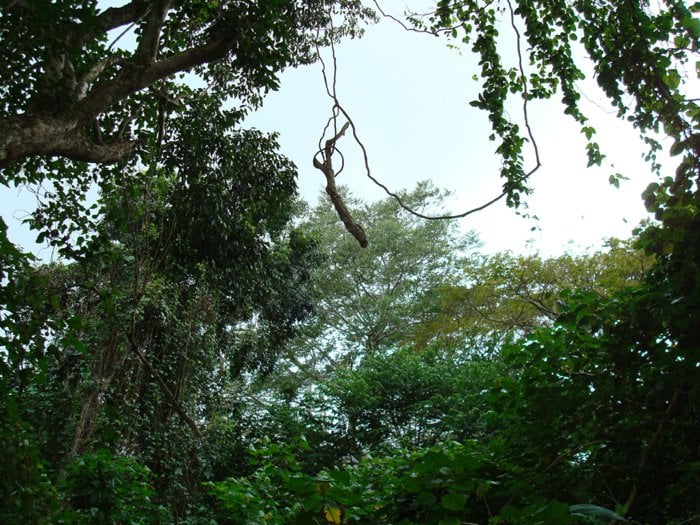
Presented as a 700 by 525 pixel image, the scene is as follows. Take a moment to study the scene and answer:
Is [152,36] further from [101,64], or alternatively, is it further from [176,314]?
[176,314]

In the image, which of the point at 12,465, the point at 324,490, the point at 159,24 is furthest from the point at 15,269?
the point at 159,24

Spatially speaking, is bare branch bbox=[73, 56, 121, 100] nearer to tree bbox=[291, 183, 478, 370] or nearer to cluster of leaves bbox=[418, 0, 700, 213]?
cluster of leaves bbox=[418, 0, 700, 213]

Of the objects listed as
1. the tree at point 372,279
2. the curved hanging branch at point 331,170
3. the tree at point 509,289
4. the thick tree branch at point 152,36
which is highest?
the tree at point 372,279

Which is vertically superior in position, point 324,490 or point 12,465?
point 12,465

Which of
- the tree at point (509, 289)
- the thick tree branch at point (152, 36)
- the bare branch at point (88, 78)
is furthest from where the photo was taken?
the tree at point (509, 289)

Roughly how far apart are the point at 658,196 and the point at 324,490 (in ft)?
4.22

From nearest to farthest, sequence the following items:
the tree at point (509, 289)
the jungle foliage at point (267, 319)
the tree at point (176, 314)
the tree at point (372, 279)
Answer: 1. the jungle foliage at point (267, 319)
2. the tree at point (176, 314)
3. the tree at point (509, 289)
4. the tree at point (372, 279)

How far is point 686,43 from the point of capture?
225cm

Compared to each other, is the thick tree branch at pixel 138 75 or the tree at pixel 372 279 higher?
the tree at pixel 372 279

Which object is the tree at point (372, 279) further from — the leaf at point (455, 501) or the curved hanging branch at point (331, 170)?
the leaf at point (455, 501)

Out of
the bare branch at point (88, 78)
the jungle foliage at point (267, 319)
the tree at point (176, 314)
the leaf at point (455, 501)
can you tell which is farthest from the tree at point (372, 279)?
the leaf at point (455, 501)

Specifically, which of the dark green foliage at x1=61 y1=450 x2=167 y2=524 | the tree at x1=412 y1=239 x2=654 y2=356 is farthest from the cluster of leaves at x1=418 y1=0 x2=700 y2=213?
the tree at x1=412 y1=239 x2=654 y2=356

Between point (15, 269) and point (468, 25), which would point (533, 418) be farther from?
point (468, 25)

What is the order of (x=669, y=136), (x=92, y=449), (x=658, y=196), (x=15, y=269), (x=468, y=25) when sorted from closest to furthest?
(x=658, y=196) → (x=15, y=269) → (x=669, y=136) → (x=468, y=25) → (x=92, y=449)
